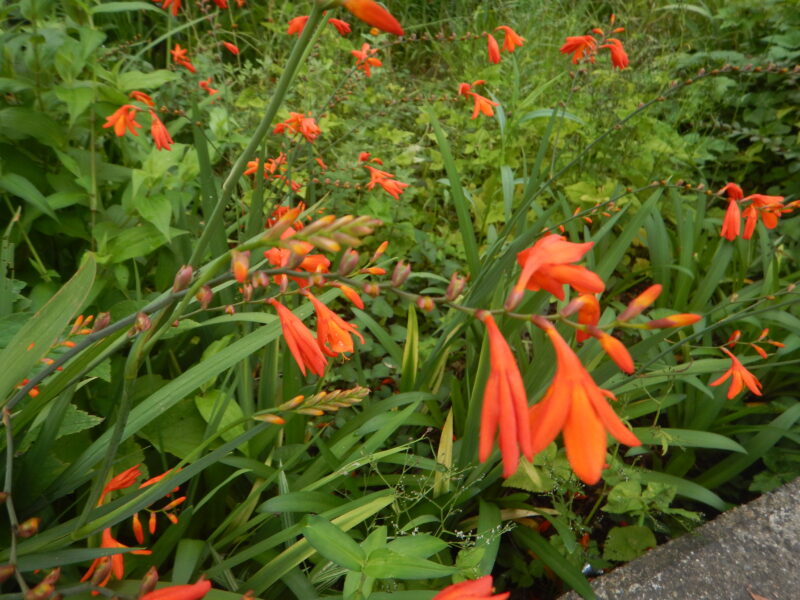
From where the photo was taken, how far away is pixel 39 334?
3.40 ft

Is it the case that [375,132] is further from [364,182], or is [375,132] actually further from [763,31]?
[763,31]

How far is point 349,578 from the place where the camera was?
104 cm

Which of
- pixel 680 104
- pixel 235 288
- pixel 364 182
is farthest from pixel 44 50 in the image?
pixel 680 104

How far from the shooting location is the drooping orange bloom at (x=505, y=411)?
0.59 meters

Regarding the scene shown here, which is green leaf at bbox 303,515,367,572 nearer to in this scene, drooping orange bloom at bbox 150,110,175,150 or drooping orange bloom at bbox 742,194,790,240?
drooping orange bloom at bbox 150,110,175,150

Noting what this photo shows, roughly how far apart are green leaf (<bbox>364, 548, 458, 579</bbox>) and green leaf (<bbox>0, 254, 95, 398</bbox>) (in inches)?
23.9

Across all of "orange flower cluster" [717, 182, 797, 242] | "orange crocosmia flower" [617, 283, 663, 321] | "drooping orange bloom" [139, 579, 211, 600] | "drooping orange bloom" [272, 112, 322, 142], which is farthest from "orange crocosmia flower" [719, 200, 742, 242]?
"drooping orange bloom" [139, 579, 211, 600]

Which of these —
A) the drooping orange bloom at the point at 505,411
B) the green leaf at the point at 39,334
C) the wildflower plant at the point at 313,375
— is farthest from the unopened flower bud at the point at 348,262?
the green leaf at the point at 39,334

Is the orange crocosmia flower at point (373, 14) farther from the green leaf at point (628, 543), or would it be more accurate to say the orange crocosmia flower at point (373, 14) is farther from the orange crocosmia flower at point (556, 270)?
the green leaf at point (628, 543)

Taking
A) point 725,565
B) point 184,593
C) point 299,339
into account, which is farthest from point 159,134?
point 725,565

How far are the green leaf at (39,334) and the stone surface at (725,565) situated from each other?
1.18 m

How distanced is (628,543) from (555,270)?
1284 mm

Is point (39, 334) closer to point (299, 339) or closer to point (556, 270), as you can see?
point (299, 339)

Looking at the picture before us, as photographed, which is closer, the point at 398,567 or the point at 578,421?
the point at 578,421
